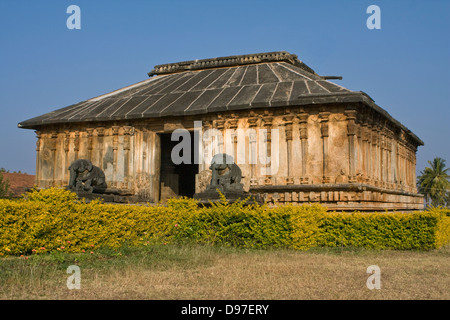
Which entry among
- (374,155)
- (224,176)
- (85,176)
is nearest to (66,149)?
(85,176)

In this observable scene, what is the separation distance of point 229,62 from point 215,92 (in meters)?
4.20

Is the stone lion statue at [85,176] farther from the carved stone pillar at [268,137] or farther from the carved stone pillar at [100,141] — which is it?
the carved stone pillar at [268,137]

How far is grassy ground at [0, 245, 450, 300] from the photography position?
674 cm

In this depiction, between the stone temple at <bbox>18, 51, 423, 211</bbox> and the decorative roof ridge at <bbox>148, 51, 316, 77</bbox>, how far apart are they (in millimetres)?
61

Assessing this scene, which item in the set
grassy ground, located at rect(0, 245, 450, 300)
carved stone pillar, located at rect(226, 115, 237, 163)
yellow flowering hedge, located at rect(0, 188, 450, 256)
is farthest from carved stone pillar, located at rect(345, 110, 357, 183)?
grassy ground, located at rect(0, 245, 450, 300)

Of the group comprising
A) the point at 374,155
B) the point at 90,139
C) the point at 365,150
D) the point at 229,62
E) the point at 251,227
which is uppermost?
the point at 229,62

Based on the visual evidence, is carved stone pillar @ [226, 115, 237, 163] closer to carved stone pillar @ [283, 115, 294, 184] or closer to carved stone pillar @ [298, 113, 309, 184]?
carved stone pillar @ [283, 115, 294, 184]

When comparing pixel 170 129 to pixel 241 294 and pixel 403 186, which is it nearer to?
pixel 403 186

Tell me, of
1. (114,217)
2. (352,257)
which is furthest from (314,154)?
(114,217)

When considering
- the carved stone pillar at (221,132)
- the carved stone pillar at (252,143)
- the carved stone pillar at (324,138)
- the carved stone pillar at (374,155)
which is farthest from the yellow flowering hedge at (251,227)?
the carved stone pillar at (221,132)

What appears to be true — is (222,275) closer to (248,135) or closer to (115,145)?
(248,135)

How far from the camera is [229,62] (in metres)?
24.0

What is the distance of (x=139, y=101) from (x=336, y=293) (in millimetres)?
16090

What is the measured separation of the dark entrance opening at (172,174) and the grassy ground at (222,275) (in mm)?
13307
